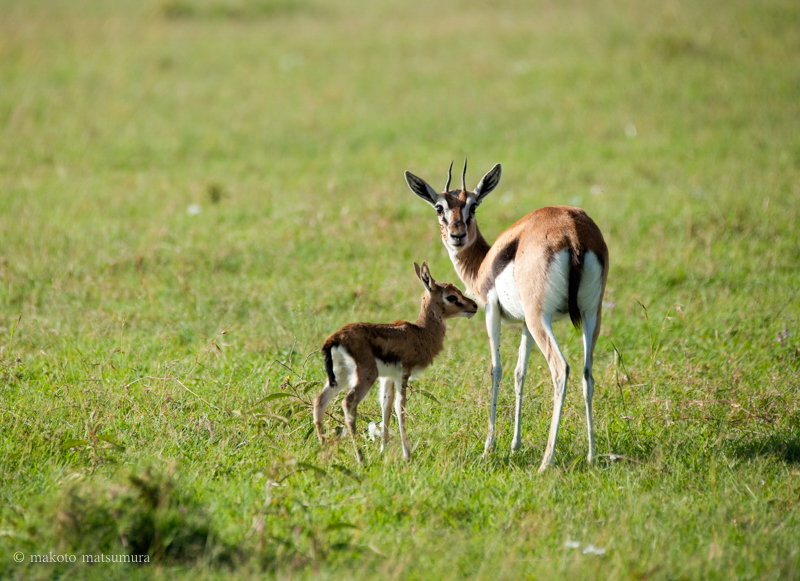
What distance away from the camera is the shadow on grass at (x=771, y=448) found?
14.1 feet

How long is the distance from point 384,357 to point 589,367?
1121mm

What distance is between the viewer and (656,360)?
5.60 metres

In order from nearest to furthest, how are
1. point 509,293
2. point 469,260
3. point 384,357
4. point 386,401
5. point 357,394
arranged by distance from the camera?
point 357,394 → point 384,357 → point 386,401 → point 509,293 → point 469,260

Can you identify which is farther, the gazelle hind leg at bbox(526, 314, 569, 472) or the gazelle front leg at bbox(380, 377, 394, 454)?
the gazelle front leg at bbox(380, 377, 394, 454)

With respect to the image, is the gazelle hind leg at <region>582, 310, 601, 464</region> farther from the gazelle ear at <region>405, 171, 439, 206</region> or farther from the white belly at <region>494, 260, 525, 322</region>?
the gazelle ear at <region>405, 171, 439, 206</region>

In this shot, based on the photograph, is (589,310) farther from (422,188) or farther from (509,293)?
(422,188)

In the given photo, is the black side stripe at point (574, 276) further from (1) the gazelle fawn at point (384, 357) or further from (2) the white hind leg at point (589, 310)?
(1) the gazelle fawn at point (384, 357)

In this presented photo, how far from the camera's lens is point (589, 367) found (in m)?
4.29

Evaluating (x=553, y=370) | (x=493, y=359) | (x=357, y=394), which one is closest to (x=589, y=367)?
(x=553, y=370)

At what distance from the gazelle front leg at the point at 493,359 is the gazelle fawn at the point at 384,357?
0.75 ft

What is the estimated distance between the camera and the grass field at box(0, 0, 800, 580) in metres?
3.38

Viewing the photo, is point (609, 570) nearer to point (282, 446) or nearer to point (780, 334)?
point (282, 446)

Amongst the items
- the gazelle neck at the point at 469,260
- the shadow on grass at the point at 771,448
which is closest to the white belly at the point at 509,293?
the gazelle neck at the point at 469,260

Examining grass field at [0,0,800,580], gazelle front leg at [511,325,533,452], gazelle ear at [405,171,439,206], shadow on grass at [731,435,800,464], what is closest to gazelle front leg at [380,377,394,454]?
grass field at [0,0,800,580]
